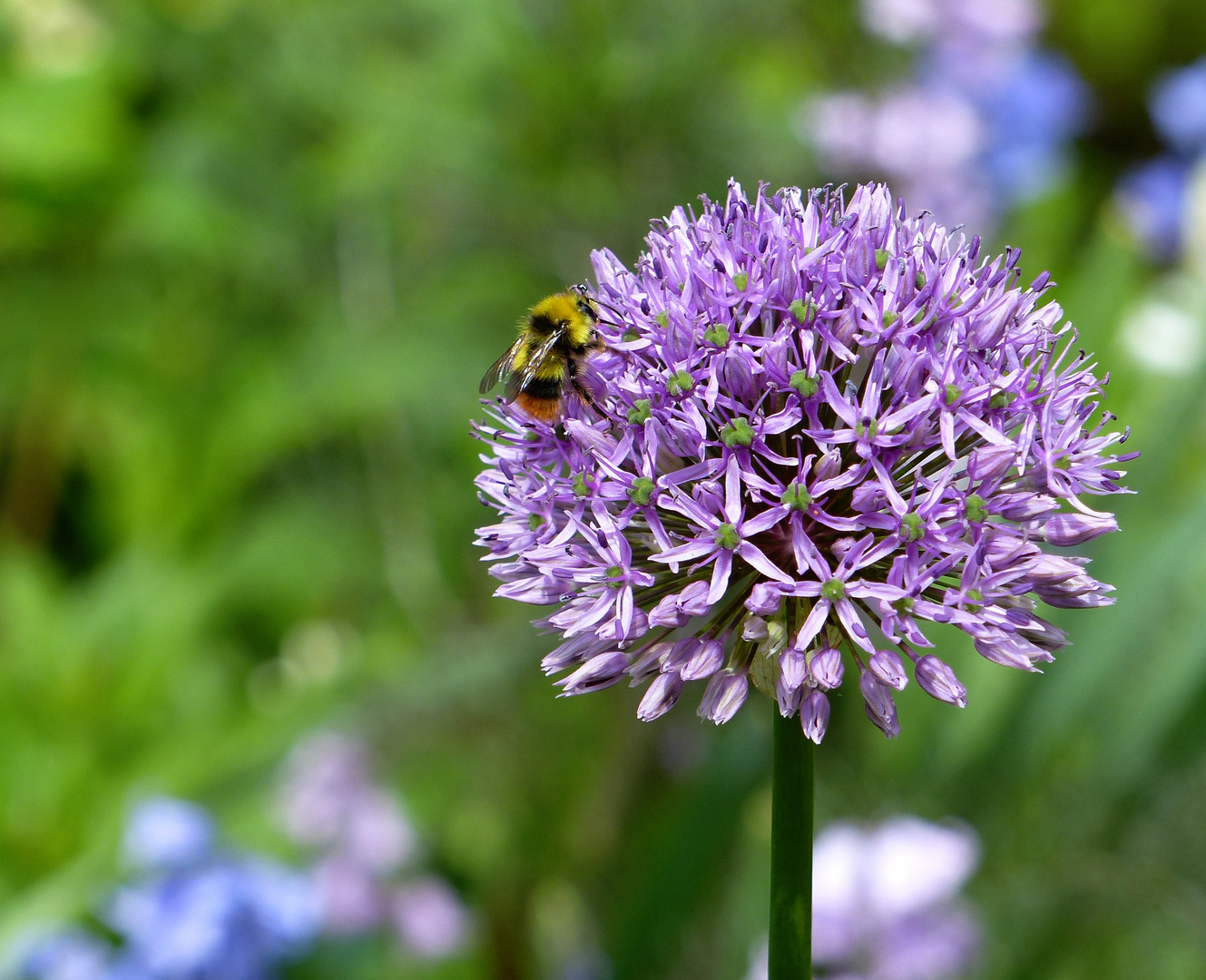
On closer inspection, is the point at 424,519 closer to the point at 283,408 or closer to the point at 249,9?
the point at 283,408

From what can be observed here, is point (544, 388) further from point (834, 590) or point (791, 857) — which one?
point (791, 857)

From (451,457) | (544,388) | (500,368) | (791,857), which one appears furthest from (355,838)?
(791,857)

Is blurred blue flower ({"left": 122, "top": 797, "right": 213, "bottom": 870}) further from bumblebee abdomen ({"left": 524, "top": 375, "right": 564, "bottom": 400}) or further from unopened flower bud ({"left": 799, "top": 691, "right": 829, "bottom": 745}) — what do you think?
unopened flower bud ({"left": 799, "top": 691, "right": 829, "bottom": 745})

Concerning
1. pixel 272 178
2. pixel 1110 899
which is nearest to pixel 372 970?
pixel 1110 899

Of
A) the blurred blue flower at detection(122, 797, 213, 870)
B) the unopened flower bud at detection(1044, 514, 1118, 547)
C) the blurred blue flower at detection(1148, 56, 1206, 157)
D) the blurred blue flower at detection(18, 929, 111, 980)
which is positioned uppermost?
the blurred blue flower at detection(1148, 56, 1206, 157)

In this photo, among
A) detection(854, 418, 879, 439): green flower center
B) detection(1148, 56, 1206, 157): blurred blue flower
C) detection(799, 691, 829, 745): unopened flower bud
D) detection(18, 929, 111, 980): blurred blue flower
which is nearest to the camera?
detection(799, 691, 829, 745): unopened flower bud

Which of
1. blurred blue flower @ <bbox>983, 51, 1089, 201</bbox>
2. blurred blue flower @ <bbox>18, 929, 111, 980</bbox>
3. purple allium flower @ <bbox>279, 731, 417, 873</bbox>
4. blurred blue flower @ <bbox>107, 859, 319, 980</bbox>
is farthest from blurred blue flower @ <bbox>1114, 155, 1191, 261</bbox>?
blurred blue flower @ <bbox>18, 929, 111, 980</bbox>

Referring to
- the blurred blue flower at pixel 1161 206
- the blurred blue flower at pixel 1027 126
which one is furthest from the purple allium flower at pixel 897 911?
the blurred blue flower at pixel 1161 206
